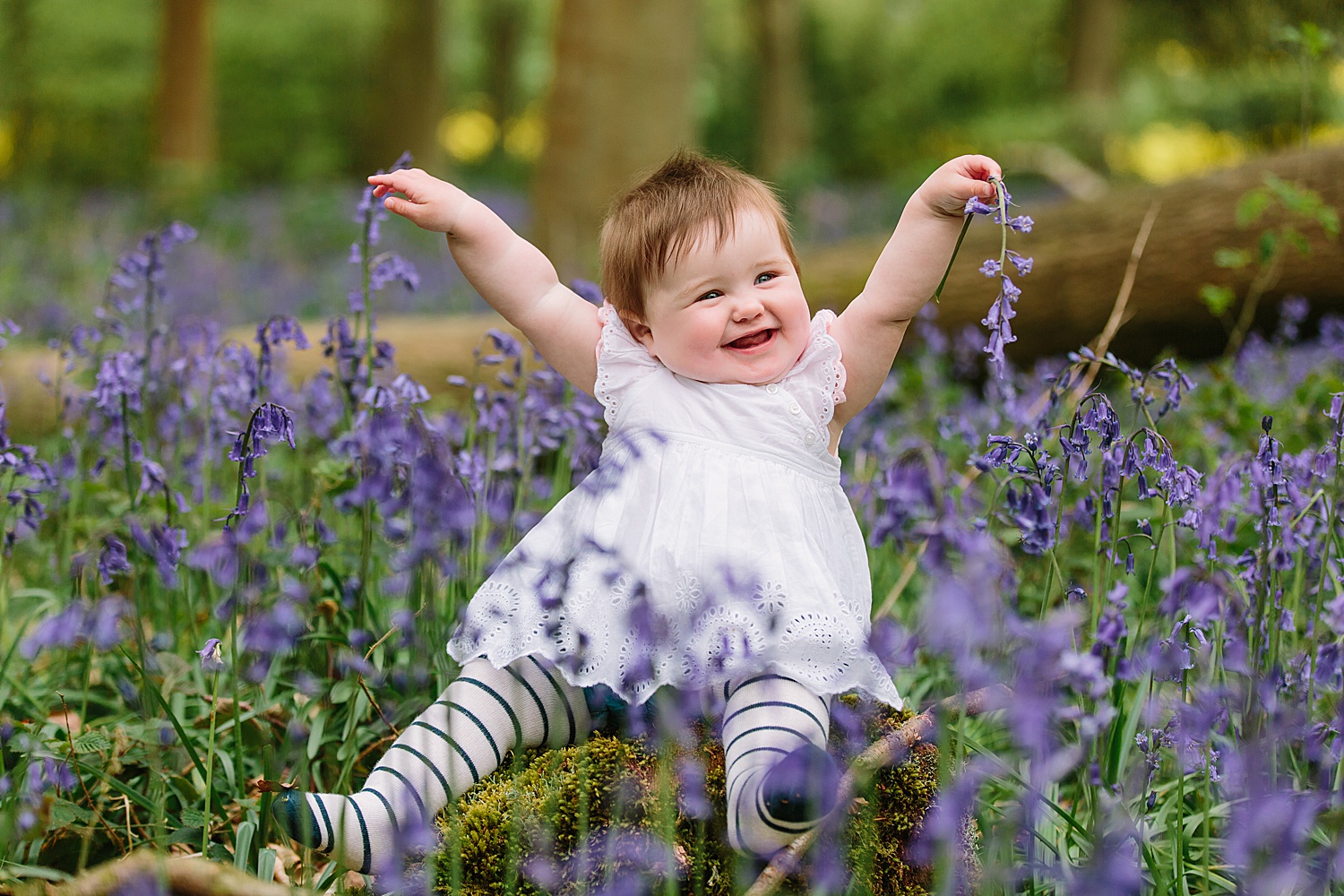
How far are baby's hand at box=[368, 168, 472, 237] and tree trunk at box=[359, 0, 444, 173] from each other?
1259cm

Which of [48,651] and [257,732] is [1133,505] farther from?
[48,651]

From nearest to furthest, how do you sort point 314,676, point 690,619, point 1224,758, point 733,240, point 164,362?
1. point 690,619
2. point 1224,758
3. point 733,240
4. point 314,676
5. point 164,362

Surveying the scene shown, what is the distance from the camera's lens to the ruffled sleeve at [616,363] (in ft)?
7.04

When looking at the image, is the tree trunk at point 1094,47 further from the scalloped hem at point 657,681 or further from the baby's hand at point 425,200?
the scalloped hem at point 657,681

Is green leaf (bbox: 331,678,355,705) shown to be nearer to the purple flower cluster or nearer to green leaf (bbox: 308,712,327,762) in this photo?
green leaf (bbox: 308,712,327,762)

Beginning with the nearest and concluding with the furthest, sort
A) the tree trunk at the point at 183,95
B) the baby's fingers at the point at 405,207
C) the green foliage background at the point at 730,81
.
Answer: the baby's fingers at the point at 405,207 → the tree trunk at the point at 183,95 → the green foliage background at the point at 730,81

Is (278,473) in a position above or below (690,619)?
above

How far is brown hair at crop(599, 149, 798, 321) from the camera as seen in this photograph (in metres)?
2.01

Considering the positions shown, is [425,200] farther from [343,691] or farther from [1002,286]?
[1002,286]

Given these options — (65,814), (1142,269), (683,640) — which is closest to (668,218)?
(683,640)

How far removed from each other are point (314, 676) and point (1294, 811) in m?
1.74

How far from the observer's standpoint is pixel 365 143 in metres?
15.3

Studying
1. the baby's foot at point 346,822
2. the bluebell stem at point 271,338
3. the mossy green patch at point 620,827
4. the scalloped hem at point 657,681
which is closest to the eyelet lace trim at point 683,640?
the scalloped hem at point 657,681

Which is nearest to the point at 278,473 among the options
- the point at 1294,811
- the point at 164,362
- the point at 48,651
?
the point at 164,362
